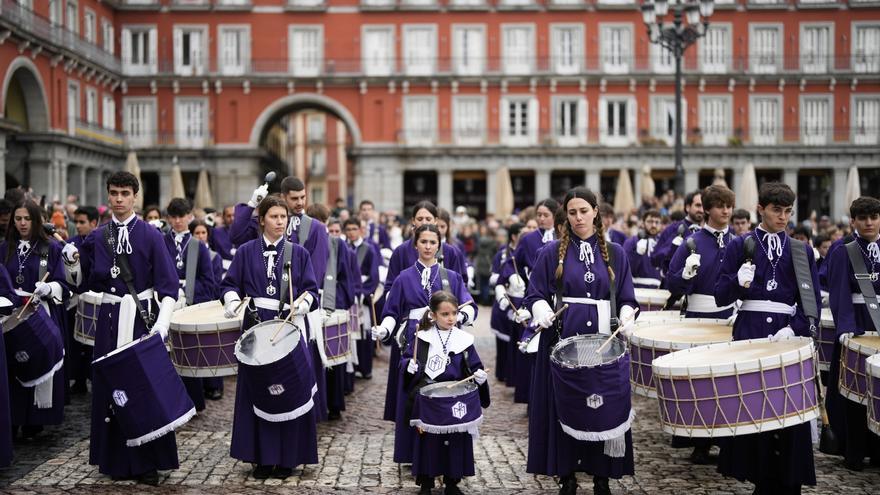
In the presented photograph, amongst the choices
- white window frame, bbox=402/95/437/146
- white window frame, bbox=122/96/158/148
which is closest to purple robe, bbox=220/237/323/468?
white window frame, bbox=402/95/437/146

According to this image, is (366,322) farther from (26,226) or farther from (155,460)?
(155,460)

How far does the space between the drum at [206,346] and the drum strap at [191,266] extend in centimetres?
328

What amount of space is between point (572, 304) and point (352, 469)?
8.72 feet

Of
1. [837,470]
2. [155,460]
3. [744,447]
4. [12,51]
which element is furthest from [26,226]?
[12,51]

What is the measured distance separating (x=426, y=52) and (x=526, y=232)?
38022mm

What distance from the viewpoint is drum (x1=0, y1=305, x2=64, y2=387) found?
894 cm

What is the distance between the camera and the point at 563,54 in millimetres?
49125

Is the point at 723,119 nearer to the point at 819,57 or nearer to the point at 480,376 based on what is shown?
the point at 819,57

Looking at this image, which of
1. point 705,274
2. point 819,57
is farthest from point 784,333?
point 819,57

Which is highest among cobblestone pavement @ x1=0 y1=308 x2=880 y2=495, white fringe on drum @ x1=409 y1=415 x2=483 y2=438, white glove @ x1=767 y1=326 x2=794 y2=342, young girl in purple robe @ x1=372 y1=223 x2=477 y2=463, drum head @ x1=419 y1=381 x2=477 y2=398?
young girl in purple robe @ x1=372 y1=223 x2=477 y2=463

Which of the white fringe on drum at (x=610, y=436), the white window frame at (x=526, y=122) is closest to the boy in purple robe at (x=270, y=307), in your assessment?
the white fringe on drum at (x=610, y=436)

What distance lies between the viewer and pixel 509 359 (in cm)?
1302

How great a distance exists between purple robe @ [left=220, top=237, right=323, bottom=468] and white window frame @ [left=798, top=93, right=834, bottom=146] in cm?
4624

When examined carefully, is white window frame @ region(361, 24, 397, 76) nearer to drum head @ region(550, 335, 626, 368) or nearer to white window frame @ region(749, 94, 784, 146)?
white window frame @ region(749, 94, 784, 146)
